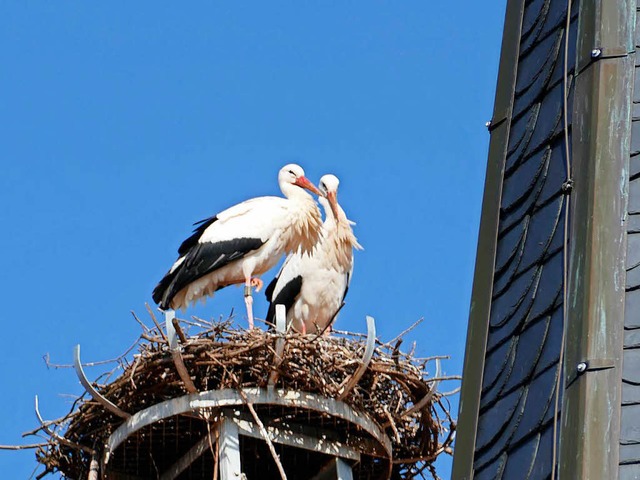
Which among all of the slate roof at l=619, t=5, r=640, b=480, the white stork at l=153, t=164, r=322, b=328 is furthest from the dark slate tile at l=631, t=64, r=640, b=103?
the white stork at l=153, t=164, r=322, b=328

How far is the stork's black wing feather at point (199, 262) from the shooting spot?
13156 mm

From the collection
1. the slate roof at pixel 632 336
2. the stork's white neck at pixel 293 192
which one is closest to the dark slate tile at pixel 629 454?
the slate roof at pixel 632 336

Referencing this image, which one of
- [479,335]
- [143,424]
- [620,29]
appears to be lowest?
[479,335]

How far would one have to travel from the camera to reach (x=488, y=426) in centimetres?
412

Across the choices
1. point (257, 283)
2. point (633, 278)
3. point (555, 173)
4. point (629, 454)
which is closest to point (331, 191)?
point (257, 283)

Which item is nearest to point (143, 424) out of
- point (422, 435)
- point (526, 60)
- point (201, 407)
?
point (201, 407)

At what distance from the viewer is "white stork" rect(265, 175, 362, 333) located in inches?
555

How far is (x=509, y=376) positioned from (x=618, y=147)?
655 mm

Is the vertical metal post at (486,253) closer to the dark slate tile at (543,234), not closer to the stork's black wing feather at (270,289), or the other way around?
the dark slate tile at (543,234)

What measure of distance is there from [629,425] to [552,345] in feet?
1.30

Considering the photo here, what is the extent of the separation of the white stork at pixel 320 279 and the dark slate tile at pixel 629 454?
1047 centimetres

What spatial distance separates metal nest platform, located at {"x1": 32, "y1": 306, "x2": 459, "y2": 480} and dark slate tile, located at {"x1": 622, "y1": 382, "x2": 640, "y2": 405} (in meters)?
6.91

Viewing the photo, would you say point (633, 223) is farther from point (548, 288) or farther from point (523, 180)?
point (523, 180)

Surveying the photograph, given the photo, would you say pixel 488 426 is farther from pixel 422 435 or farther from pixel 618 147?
pixel 422 435
